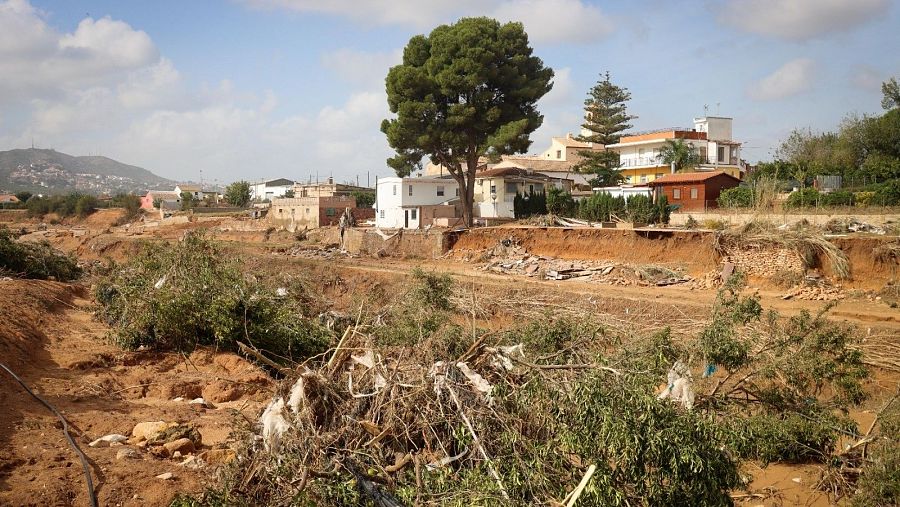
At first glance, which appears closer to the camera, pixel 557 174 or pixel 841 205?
pixel 841 205

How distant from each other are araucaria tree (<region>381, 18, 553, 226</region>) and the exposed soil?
22.6 meters

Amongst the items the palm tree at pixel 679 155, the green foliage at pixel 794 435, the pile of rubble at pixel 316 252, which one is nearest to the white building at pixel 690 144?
the palm tree at pixel 679 155

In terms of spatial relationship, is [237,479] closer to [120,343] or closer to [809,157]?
[120,343]

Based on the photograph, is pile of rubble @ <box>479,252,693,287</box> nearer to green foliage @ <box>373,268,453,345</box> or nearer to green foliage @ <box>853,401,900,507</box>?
green foliage @ <box>373,268,453,345</box>

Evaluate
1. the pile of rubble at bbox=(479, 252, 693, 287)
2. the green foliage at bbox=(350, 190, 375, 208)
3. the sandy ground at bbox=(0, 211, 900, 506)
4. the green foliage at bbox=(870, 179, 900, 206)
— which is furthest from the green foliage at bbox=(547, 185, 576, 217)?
the green foliage at bbox=(350, 190, 375, 208)

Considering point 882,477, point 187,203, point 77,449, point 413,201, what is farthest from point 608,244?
point 187,203

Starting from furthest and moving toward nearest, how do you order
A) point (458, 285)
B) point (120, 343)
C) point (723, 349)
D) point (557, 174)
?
point (557, 174) < point (458, 285) < point (120, 343) < point (723, 349)

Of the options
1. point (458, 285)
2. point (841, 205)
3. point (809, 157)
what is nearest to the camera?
point (458, 285)

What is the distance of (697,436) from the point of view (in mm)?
6191

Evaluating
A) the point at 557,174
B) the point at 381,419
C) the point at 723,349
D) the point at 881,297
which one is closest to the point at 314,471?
the point at 381,419

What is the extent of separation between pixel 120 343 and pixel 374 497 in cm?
774

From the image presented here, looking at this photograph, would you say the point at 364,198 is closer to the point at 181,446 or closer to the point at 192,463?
the point at 181,446

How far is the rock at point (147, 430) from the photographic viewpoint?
7.60m

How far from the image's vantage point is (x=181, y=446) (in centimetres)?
740
